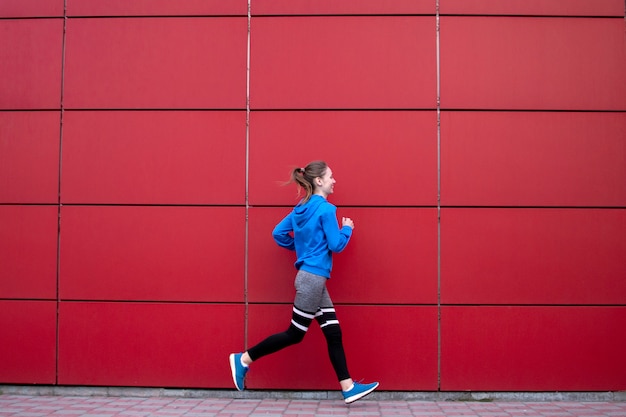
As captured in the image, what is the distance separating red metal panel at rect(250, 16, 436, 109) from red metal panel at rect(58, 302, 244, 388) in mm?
1921

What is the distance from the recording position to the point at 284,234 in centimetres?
499

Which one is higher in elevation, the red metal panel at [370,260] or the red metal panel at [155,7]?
the red metal panel at [155,7]

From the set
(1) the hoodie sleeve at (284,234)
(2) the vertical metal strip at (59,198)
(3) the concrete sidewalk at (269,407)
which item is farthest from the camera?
(2) the vertical metal strip at (59,198)

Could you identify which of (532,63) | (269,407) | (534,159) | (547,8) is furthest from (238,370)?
(547,8)

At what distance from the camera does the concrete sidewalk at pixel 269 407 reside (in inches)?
183

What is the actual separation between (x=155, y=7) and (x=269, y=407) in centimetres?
357

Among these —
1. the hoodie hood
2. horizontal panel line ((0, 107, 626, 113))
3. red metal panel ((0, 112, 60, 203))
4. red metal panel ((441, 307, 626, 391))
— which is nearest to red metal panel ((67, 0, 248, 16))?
horizontal panel line ((0, 107, 626, 113))

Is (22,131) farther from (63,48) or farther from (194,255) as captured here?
(194,255)

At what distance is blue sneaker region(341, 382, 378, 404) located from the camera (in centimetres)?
471

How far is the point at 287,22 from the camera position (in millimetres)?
5414

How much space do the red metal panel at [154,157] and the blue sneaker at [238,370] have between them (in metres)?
1.32

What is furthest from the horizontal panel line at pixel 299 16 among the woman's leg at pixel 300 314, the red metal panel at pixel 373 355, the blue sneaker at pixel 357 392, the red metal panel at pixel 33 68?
the blue sneaker at pixel 357 392

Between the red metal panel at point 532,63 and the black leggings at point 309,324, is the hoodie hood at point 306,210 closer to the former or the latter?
the black leggings at point 309,324

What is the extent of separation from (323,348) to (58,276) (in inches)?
93.9
